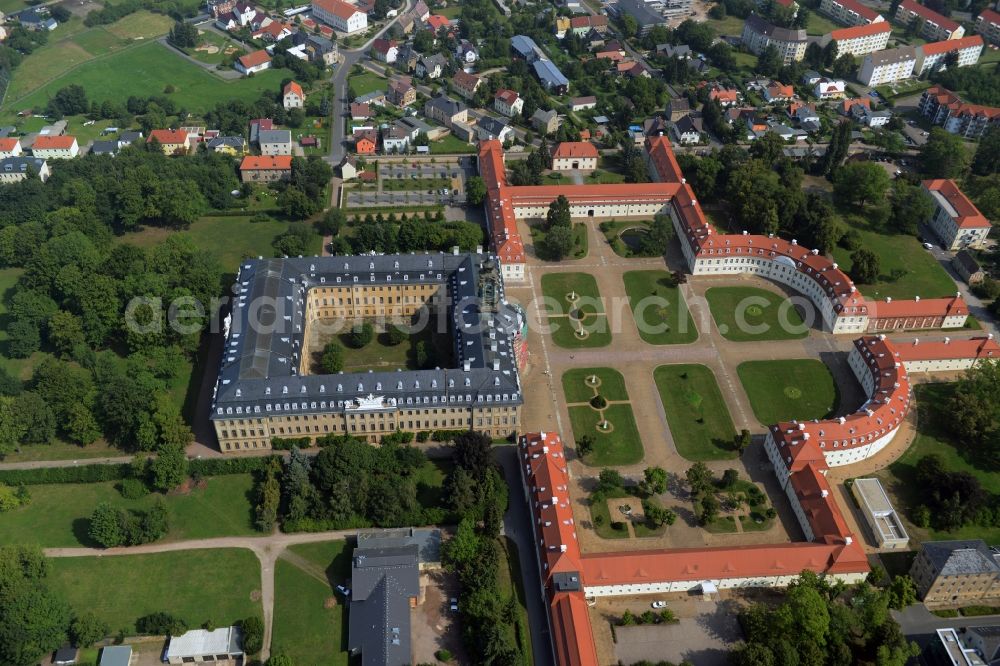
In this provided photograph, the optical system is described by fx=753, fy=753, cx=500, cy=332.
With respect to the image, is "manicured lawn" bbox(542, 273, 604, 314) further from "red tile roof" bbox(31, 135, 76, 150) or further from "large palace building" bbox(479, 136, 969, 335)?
"red tile roof" bbox(31, 135, 76, 150)

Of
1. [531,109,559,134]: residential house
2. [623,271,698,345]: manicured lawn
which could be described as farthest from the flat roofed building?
[531,109,559,134]: residential house

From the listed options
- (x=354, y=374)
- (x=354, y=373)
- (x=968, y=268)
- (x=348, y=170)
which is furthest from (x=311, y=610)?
(x=968, y=268)

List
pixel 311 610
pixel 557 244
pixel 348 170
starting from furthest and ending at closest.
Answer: pixel 348 170 → pixel 557 244 → pixel 311 610

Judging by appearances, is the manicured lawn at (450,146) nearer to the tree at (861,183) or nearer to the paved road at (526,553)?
the tree at (861,183)

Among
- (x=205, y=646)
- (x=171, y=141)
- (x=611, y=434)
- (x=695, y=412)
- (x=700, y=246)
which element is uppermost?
(x=700, y=246)

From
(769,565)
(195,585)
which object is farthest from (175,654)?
(769,565)

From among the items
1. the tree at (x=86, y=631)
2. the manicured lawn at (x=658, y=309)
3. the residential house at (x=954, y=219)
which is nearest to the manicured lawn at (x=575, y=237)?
the manicured lawn at (x=658, y=309)

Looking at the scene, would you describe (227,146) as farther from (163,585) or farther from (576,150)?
(163,585)
